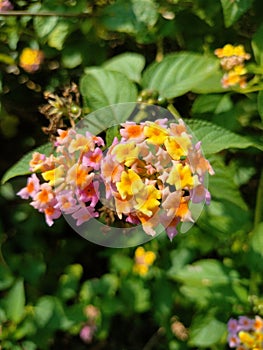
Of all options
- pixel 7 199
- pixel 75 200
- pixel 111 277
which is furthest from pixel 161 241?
pixel 75 200

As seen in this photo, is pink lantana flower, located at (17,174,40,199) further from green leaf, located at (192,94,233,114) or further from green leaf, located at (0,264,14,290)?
green leaf, located at (0,264,14,290)

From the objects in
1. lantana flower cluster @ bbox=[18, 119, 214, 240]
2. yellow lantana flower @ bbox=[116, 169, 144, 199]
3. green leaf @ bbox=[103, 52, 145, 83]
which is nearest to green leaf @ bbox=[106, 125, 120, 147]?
lantana flower cluster @ bbox=[18, 119, 214, 240]

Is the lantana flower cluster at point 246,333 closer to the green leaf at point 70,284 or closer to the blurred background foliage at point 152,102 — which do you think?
the blurred background foliage at point 152,102

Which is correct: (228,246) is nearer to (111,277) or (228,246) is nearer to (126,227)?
(111,277)

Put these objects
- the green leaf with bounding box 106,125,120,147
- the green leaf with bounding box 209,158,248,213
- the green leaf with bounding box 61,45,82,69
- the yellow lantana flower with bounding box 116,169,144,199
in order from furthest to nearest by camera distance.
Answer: the green leaf with bounding box 61,45,82,69 → the green leaf with bounding box 209,158,248,213 → the green leaf with bounding box 106,125,120,147 → the yellow lantana flower with bounding box 116,169,144,199

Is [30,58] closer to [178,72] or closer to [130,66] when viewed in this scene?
[130,66]

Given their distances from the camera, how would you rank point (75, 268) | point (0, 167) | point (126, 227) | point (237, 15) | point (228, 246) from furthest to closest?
point (0, 167), point (75, 268), point (228, 246), point (237, 15), point (126, 227)
